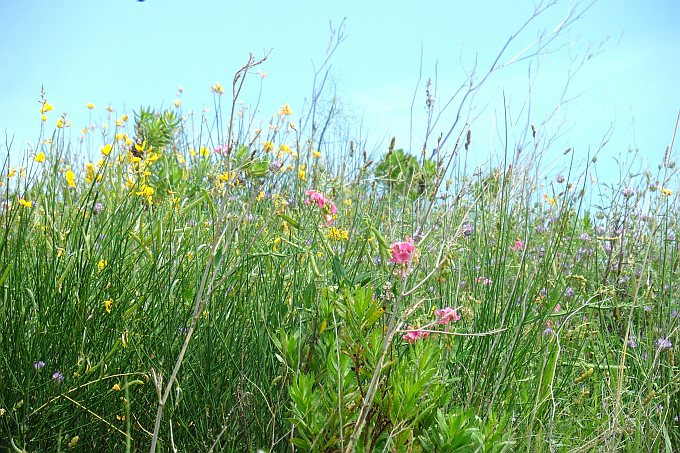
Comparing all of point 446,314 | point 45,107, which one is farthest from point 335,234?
point 45,107

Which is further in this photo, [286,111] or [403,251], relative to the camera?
[286,111]

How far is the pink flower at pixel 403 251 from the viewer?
1320 mm

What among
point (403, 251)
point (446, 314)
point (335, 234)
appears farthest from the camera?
point (335, 234)

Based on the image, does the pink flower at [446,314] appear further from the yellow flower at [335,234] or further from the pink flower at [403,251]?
the yellow flower at [335,234]

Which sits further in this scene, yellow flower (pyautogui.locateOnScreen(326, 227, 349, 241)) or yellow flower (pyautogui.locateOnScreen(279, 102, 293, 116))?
yellow flower (pyautogui.locateOnScreen(279, 102, 293, 116))

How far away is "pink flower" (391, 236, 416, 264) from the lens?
1320 mm

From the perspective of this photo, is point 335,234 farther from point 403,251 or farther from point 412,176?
point 403,251

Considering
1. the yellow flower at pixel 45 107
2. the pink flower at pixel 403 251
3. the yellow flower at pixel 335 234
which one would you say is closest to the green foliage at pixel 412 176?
the yellow flower at pixel 335 234

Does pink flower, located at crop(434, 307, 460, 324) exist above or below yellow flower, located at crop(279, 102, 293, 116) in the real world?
below

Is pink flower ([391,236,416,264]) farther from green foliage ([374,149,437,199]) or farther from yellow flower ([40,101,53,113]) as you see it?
yellow flower ([40,101,53,113])

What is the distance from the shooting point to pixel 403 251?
1.34m

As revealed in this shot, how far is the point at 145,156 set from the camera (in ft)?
9.45

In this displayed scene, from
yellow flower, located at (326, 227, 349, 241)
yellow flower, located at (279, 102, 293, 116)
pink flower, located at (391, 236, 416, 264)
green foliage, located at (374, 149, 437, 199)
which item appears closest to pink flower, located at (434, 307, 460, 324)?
pink flower, located at (391, 236, 416, 264)

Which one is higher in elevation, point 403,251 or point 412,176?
point 412,176
